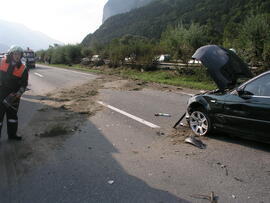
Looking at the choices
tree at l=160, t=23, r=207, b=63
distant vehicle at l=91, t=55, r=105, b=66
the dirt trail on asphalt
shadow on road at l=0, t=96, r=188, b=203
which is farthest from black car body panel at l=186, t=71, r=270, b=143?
distant vehicle at l=91, t=55, r=105, b=66

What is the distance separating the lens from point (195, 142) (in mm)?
5027

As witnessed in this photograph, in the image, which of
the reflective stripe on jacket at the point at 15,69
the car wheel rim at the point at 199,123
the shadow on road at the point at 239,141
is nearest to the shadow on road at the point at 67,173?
the reflective stripe on jacket at the point at 15,69

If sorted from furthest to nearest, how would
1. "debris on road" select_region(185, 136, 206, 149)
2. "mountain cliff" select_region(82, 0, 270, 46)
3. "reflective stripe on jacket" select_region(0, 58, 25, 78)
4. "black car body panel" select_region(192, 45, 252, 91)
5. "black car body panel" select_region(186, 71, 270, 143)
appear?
"mountain cliff" select_region(82, 0, 270, 46) < "black car body panel" select_region(192, 45, 252, 91) < "reflective stripe on jacket" select_region(0, 58, 25, 78) < "debris on road" select_region(185, 136, 206, 149) < "black car body panel" select_region(186, 71, 270, 143)

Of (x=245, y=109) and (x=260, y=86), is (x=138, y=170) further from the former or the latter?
(x=260, y=86)

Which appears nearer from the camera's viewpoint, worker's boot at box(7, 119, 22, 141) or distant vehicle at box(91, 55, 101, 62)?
worker's boot at box(7, 119, 22, 141)

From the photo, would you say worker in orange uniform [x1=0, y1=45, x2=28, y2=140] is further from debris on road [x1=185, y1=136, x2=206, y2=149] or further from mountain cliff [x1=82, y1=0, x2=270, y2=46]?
mountain cliff [x1=82, y1=0, x2=270, y2=46]

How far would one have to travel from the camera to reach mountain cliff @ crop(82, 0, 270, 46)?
2827 inches

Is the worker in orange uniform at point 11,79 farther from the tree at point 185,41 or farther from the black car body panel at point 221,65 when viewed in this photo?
the tree at point 185,41

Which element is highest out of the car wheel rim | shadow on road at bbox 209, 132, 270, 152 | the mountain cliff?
the mountain cliff

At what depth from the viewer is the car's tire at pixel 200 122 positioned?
17.6ft

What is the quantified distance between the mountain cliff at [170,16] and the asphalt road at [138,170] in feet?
198

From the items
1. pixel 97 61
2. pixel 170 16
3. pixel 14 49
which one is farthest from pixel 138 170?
pixel 170 16

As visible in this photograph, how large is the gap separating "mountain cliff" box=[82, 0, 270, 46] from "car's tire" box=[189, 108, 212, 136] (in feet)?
195

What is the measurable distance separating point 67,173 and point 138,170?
1131mm
